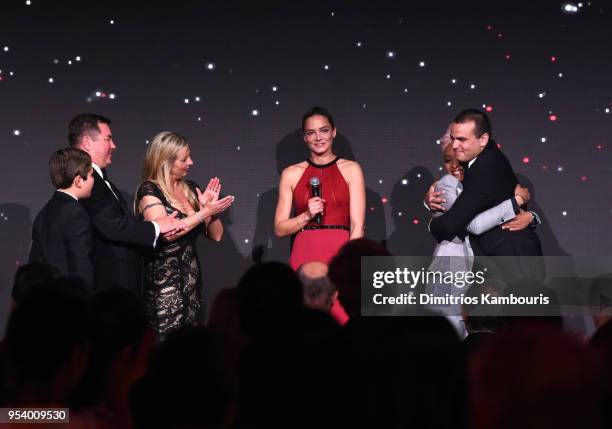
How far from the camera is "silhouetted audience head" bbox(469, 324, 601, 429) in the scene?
1032mm

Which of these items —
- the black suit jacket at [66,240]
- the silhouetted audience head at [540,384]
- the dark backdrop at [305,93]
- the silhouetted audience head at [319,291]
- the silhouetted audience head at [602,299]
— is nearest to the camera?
the silhouetted audience head at [540,384]

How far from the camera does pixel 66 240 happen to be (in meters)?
3.36

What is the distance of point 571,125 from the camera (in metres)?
4.87

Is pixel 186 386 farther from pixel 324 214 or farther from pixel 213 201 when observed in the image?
pixel 324 214

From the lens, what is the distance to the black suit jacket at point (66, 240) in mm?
3344

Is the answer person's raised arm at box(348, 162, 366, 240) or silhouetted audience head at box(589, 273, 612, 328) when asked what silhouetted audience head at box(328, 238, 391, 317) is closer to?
silhouetted audience head at box(589, 273, 612, 328)

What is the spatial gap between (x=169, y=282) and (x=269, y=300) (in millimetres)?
2151

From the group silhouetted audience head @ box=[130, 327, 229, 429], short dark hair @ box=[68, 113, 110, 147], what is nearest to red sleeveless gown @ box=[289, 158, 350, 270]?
short dark hair @ box=[68, 113, 110, 147]

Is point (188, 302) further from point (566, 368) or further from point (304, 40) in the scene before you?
point (566, 368)

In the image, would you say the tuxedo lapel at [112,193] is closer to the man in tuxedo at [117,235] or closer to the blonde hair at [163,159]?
the man in tuxedo at [117,235]

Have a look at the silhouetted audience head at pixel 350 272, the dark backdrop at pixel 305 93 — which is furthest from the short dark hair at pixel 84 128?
the silhouetted audience head at pixel 350 272

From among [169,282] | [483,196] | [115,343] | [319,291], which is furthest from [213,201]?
[115,343]

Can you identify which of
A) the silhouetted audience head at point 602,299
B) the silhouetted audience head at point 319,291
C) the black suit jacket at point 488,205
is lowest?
the silhouetted audience head at point 319,291

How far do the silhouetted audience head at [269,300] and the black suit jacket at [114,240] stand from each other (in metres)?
1.91
